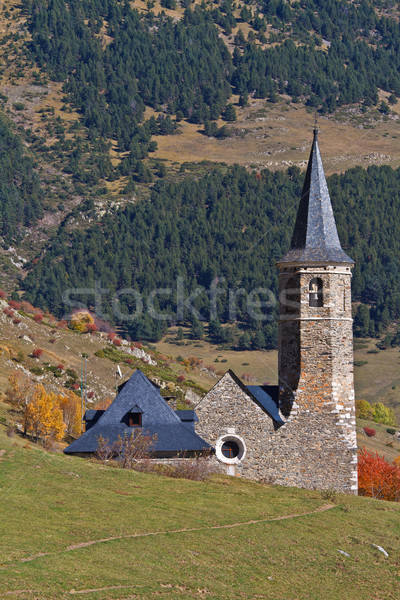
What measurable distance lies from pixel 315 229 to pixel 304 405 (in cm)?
957

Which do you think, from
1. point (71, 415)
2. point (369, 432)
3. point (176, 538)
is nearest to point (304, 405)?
point (176, 538)

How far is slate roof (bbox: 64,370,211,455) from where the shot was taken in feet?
148

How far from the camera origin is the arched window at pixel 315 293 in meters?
46.3

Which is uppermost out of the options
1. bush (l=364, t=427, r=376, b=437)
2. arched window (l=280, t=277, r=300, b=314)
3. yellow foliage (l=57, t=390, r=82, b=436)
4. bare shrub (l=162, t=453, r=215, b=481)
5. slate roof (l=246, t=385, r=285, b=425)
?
arched window (l=280, t=277, r=300, b=314)

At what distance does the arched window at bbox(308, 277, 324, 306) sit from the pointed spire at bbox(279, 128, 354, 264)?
112 centimetres

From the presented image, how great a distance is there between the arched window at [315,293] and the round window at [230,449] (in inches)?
319

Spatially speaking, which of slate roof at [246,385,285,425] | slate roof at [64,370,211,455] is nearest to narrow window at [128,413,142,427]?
slate roof at [64,370,211,455]

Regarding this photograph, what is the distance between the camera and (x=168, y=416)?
153 feet

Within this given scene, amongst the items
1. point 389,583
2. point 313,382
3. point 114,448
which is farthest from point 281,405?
point 389,583

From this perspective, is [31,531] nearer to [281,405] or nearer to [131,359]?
[281,405]

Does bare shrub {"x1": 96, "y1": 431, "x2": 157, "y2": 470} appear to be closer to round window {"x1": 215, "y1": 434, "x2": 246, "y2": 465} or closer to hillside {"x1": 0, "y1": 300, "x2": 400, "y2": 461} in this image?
round window {"x1": 215, "y1": 434, "x2": 246, "y2": 465}

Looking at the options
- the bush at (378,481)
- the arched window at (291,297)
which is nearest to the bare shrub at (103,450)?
the arched window at (291,297)

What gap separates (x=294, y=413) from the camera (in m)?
45.6

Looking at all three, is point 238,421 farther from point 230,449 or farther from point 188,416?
point 188,416
